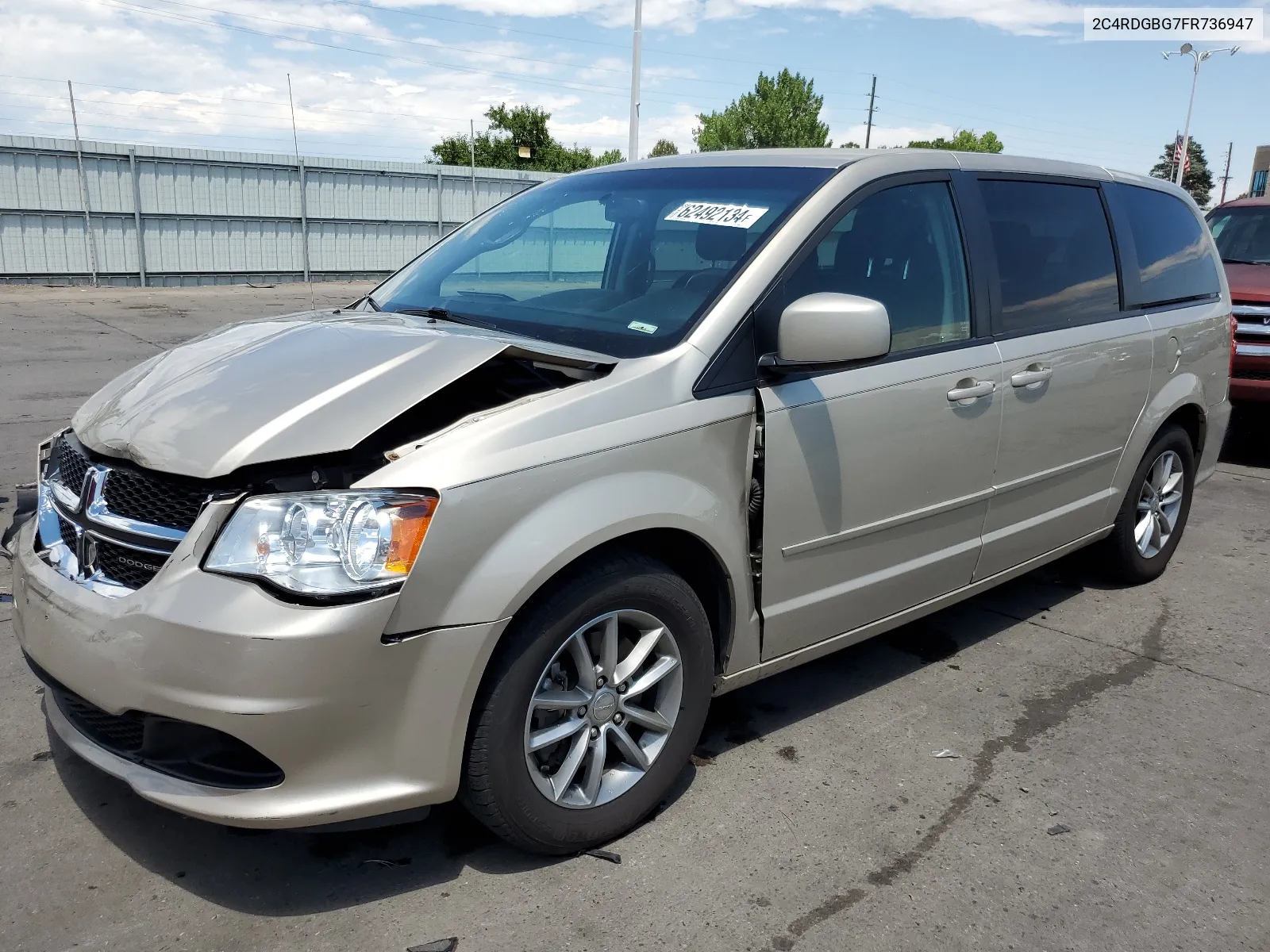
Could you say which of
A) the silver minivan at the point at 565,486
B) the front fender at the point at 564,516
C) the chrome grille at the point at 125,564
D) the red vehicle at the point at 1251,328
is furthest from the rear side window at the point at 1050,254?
the red vehicle at the point at 1251,328

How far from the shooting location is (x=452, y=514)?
230 centimetres

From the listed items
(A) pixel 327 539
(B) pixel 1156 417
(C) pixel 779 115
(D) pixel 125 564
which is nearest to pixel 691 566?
(A) pixel 327 539

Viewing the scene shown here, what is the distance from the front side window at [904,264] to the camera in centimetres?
320

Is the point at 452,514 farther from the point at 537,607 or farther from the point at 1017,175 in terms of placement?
the point at 1017,175

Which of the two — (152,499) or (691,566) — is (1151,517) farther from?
(152,499)

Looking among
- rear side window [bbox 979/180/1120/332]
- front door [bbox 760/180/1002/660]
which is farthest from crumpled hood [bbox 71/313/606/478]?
rear side window [bbox 979/180/1120/332]

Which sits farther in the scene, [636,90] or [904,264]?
[636,90]

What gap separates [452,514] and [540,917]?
3.30 feet

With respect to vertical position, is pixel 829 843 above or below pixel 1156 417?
below

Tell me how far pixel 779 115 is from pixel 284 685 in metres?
60.6

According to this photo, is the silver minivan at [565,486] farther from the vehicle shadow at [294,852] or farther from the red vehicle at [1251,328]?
the red vehicle at [1251,328]

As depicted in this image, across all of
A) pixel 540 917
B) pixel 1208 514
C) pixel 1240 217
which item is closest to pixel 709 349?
pixel 540 917

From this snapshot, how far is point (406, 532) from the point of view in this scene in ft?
7.46

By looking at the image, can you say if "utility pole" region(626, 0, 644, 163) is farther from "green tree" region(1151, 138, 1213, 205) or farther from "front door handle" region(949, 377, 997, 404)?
"green tree" region(1151, 138, 1213, 205)
